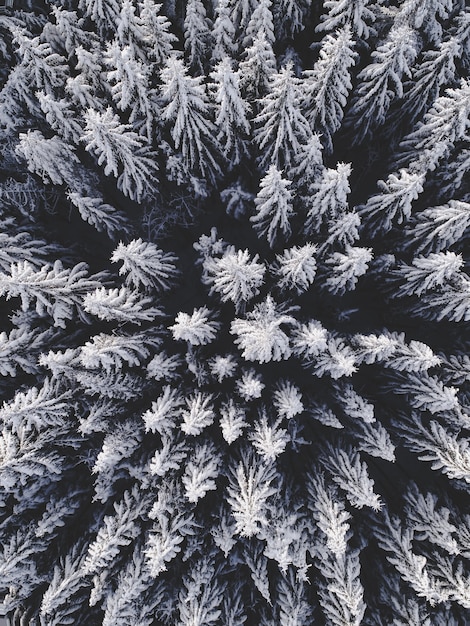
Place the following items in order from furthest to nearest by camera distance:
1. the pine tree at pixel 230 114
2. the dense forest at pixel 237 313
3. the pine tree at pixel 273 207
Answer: the dense forest at pixel 237 313 < the pine tree at pixel 273 207 < the pine tree at pixel 230 114

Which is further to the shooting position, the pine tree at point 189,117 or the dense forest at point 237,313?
the dense forest at point 237,313

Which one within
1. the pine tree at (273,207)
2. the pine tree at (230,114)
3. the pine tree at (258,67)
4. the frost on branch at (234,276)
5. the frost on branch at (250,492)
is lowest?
the frost on branch at (250,492)

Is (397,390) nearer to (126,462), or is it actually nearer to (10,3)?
(126,462)

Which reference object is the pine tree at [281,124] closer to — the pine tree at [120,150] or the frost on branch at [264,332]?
the pine tree at [120,150]

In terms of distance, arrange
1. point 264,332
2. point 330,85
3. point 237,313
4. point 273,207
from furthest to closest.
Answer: point 237,313
point 273,207
point 330,85
point 264,332

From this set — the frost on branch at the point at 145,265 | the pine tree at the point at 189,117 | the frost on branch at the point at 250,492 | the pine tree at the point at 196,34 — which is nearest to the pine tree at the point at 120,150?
the pine tree at the point at 189,117

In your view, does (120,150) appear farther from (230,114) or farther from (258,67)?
(258,67)

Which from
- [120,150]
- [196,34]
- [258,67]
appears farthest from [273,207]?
[196,34]

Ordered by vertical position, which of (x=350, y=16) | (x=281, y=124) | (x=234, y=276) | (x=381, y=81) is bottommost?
(x=234, y=276)
